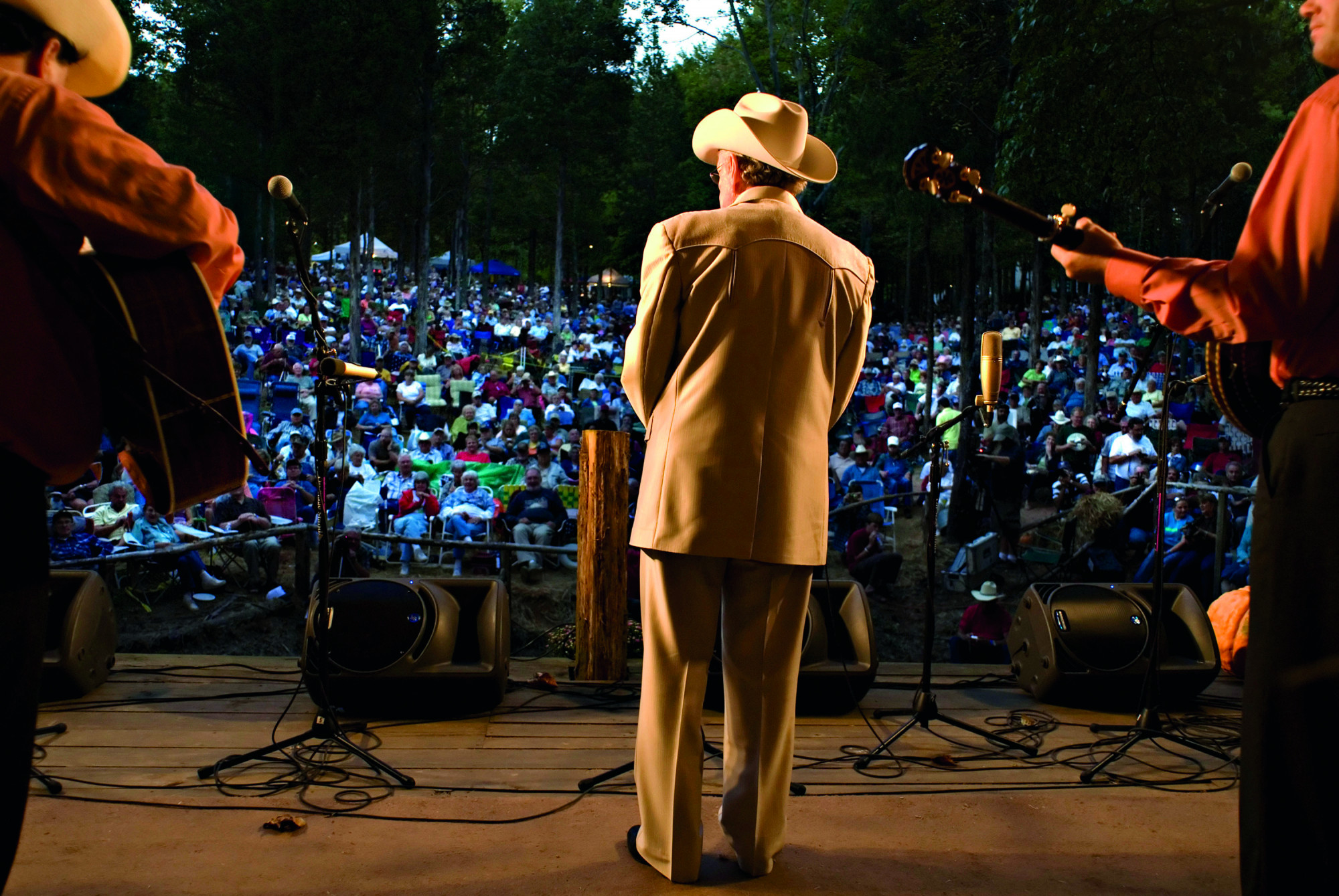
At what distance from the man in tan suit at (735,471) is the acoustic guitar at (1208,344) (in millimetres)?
426

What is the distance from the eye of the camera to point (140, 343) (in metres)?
1.67

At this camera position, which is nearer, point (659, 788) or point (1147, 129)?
point (659, 788)

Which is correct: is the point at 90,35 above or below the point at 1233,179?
below

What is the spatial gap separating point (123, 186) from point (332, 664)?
275 centimetres

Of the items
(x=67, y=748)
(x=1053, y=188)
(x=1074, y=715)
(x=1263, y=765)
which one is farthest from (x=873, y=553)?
(x=1263, y=765)

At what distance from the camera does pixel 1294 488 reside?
1.64 metres

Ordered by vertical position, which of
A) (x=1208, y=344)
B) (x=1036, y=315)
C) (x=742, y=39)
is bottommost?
(x=1208, y=344)

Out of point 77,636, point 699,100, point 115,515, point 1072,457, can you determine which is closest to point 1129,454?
point 1072,457

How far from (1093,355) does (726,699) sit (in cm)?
1535

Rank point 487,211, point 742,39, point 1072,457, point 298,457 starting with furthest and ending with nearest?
point 487,211 → point 742,39 → point 1072,457 → point 298,457

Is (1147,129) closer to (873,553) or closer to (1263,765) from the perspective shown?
(873,553)

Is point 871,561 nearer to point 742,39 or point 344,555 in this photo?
point 344,555

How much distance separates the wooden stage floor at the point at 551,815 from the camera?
8.57 feet

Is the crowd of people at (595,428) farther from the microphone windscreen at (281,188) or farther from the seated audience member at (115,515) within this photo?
the microphone windscreen at (281,188)
